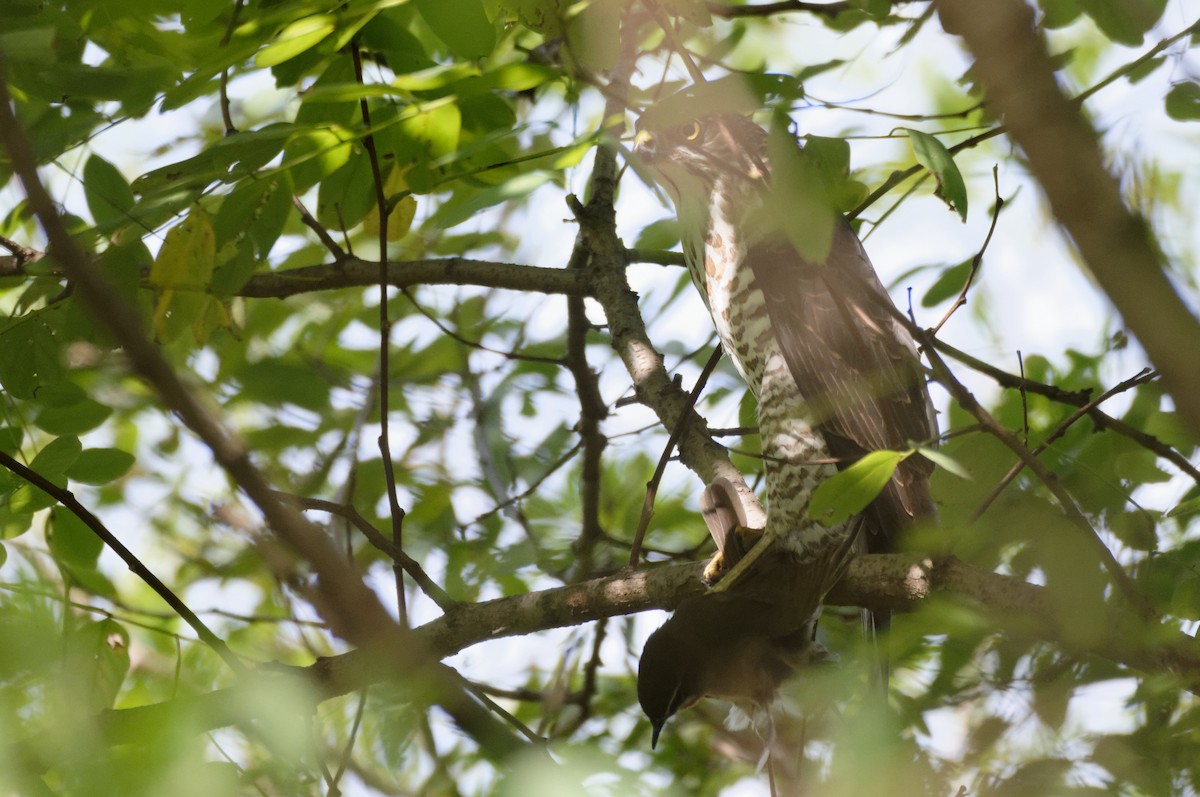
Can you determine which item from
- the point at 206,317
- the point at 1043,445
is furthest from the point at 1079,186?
the point at 206,317

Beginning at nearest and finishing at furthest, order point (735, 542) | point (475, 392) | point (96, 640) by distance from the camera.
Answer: point (96, 640) → point (735, 542) → point (475, 392)

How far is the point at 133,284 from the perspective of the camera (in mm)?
1949

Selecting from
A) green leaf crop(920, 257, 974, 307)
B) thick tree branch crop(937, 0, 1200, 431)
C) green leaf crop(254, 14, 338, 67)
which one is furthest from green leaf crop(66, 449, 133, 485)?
thick tree branch crop(937, 0, 1200, 431)

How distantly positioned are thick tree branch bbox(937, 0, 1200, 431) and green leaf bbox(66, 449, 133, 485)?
1980 mm

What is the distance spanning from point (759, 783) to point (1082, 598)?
3.12ft

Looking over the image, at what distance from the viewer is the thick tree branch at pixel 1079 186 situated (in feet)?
2.20

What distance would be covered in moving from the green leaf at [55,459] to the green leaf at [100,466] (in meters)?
0.10

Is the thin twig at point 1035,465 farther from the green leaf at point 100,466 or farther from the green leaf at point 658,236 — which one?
the green leaf at point 100,466

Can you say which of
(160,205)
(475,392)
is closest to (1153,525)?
(160,205)

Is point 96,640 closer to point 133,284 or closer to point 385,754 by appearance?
point 133,284

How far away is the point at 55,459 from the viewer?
2041mm

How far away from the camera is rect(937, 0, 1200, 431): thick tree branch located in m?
0.67

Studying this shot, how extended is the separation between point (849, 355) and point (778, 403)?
0.20m

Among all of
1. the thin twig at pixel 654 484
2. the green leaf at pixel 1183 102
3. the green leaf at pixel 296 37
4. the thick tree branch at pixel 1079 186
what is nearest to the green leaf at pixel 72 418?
the green leaf at pixel 296 37
